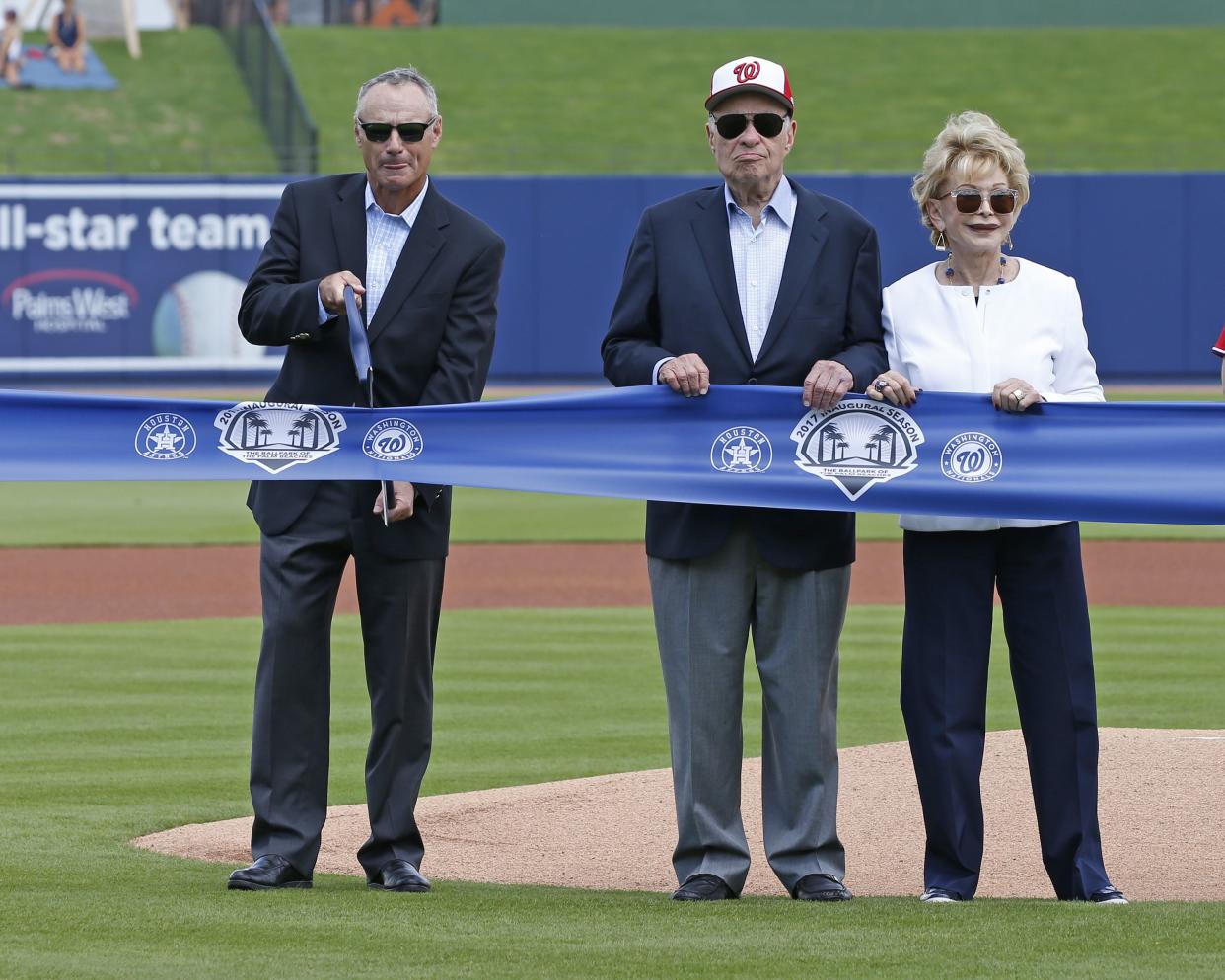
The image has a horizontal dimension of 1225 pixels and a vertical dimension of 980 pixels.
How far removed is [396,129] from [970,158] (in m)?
1.59

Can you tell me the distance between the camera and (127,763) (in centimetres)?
870

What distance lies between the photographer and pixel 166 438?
6043 millimetres

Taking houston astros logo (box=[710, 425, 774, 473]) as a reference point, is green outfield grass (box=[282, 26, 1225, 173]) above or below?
above

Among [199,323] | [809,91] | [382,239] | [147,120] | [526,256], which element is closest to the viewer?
[382,239]

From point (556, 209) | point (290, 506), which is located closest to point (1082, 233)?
point (556, 209)

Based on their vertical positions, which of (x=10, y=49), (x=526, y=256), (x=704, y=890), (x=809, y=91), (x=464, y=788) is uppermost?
(x=10, y=49)

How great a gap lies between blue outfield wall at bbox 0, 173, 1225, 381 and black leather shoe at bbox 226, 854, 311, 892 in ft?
98.9

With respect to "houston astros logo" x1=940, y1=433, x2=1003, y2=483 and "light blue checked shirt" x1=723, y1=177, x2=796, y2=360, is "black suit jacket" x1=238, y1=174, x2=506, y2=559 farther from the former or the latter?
"houston astros logo" x1=940, y1=433, x2=1003, y2=483

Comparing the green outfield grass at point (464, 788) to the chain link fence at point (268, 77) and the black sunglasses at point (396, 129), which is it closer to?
the black sunglasses at point (396, 129)

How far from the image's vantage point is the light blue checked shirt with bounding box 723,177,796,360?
555 centimetres

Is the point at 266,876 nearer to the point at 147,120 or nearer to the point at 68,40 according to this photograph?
the point at 147,120

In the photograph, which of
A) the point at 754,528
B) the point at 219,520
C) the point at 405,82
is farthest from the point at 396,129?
the point at 219,520

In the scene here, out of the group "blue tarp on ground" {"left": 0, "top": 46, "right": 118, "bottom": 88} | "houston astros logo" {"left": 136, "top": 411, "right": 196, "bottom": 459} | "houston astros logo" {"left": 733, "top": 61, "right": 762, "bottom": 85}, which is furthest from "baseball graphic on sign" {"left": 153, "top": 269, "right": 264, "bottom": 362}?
"houston astros logo" {"left": 733, "top": 61, "right": 762, "bottom": 85}

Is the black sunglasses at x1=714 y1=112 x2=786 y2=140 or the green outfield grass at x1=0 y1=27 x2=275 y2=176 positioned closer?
the black sunglasses at x1=714 y1=112 x2=786 y2=140
